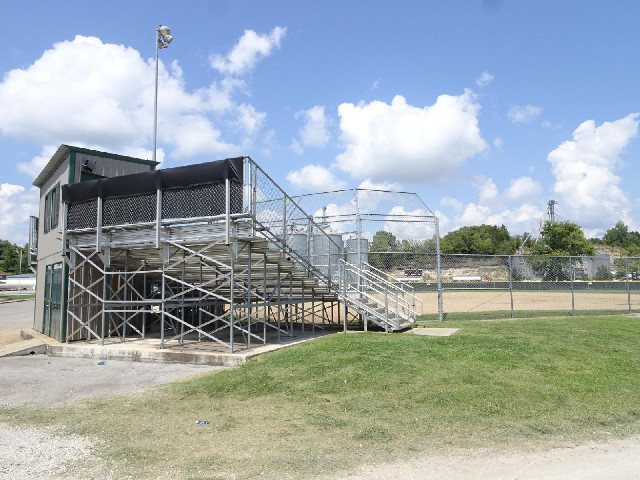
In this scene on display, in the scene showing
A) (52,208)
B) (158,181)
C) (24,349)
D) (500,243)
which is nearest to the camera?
(158,181)

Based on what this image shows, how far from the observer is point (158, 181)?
1134 centimetres

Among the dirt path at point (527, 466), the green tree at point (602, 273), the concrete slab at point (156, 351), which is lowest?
the dirt path at point (527, 466)

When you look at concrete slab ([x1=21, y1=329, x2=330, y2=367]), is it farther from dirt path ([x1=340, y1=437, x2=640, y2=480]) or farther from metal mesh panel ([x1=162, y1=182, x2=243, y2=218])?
dirt path ([x1=340, y1=437, x2=640, y2=480])

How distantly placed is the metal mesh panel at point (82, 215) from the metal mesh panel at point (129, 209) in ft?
1.69

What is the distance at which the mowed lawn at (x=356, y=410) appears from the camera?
5.01 meters

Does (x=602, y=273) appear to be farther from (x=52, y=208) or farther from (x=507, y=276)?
(x=52, y=208)

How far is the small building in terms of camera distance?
14039 mm

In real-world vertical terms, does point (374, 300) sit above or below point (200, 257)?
below

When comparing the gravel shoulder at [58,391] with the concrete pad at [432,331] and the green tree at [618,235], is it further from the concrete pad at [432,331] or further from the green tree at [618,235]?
the green tree at [618,235]

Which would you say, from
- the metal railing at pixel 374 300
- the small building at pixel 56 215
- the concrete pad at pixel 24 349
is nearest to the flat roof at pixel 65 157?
the small building at pixel 56 215

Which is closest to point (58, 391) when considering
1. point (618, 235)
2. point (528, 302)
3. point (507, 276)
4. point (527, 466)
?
point (527, 466)

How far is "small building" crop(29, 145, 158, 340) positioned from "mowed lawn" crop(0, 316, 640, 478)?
7.87 m

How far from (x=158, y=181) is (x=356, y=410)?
7.40m

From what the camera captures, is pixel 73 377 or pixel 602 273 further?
pixel 602 273
